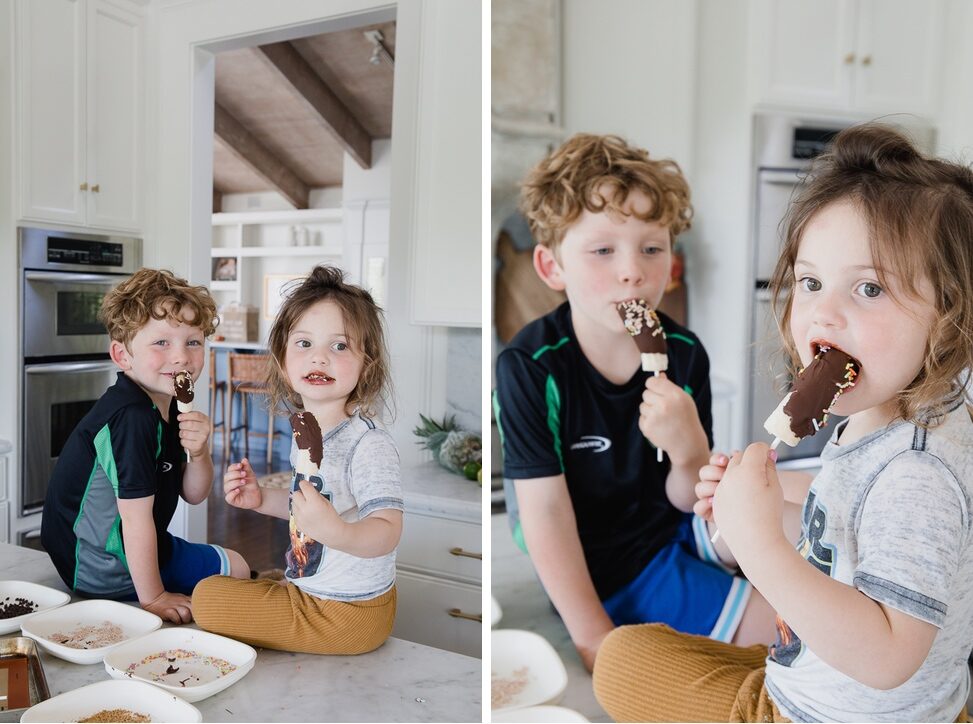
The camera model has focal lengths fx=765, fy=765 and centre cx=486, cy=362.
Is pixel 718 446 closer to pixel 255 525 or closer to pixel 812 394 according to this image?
pixel 812 394

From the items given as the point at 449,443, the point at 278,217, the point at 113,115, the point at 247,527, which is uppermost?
the point at 113,115

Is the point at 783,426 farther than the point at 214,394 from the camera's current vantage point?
No

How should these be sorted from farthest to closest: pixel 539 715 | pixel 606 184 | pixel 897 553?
pixel 539 715 < pixel 606 184 < pixel 897 553

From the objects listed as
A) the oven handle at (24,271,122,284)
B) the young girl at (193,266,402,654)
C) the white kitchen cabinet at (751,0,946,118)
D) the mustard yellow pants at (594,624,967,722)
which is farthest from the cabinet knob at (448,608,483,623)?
the white kitchen cabinet at (751,0,946,118)

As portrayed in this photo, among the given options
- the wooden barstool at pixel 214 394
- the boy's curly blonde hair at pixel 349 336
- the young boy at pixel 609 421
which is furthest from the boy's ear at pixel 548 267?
the wooden barstool at pixel 214 394

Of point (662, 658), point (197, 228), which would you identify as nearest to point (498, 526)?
point (662, 658)

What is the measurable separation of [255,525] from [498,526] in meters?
0.34

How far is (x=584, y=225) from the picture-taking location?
88cm

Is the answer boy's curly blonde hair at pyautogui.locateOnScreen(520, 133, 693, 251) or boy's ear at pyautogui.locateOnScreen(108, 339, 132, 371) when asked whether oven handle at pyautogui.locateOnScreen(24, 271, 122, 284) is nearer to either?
boy's ear at pyautogui.locateOnScreen(108, 339, 132, 371)

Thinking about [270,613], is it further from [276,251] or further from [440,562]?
[276,251]

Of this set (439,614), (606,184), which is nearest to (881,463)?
(606,184)

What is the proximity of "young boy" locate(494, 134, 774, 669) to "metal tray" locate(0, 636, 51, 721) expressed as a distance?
27.1 inches

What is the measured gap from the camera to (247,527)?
3.48 ft

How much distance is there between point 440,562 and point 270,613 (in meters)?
0.25
